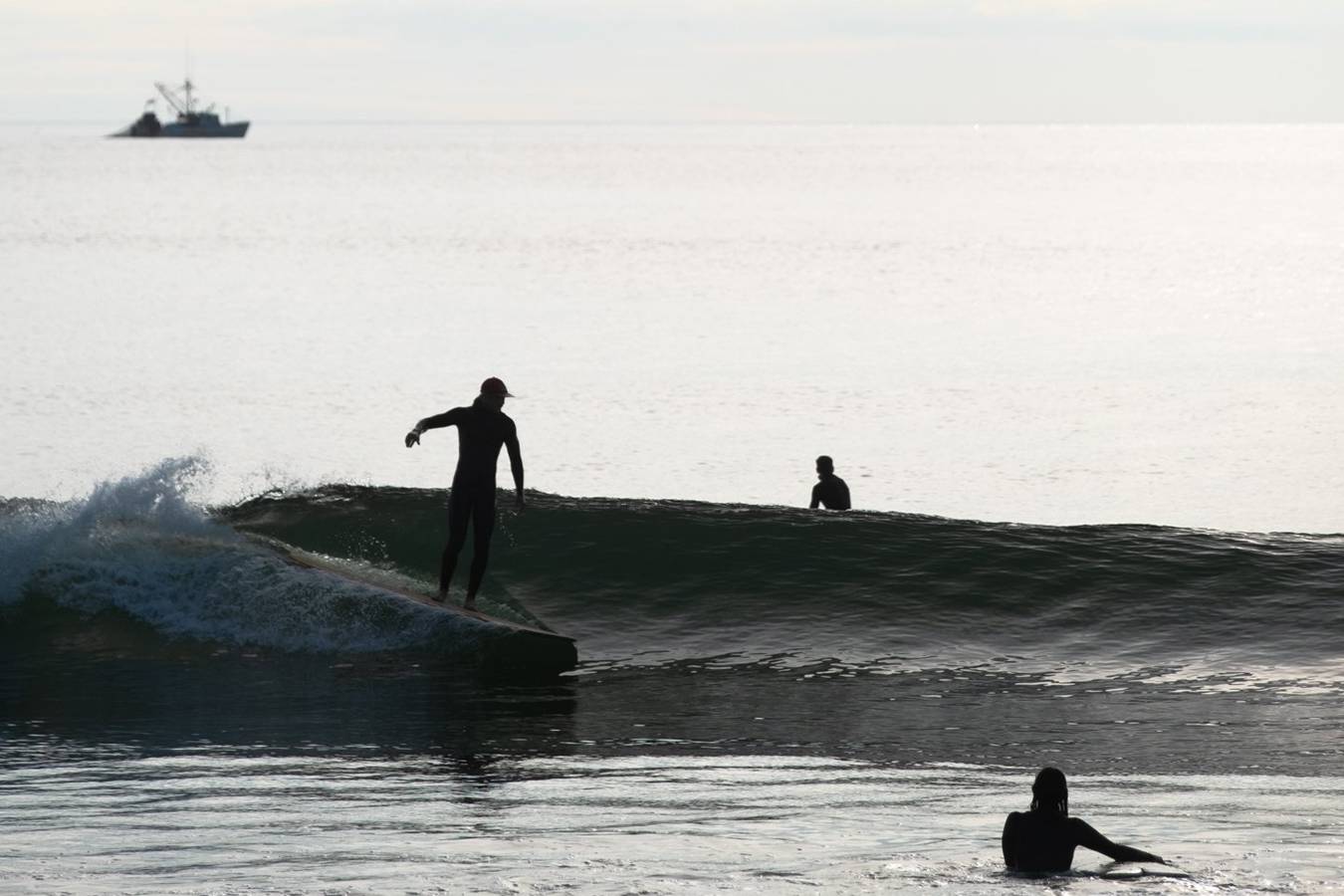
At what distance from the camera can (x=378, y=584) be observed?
1473 centimetres

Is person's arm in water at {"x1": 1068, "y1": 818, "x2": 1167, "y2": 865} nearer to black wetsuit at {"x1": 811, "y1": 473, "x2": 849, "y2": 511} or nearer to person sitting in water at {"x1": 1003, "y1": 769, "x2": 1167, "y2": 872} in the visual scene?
person sitting in water at {"x1": 1003, "y1": 769, "x2": 1167, "y2": 872}

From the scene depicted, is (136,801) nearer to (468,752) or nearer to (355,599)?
(468,752)

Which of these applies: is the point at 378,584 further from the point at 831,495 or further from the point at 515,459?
the point at 831,495

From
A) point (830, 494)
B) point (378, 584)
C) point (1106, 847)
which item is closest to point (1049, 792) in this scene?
point (1106, 847)

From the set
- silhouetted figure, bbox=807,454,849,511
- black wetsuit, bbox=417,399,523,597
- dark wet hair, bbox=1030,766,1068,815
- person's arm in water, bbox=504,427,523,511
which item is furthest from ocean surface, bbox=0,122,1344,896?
person's arm in water, bbox=504,427,523,511

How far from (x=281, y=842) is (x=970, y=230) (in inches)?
4305

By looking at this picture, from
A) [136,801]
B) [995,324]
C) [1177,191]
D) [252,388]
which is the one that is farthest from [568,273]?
[1177,191]

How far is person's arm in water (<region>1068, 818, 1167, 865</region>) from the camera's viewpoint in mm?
8250

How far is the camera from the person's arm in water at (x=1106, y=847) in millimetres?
8250

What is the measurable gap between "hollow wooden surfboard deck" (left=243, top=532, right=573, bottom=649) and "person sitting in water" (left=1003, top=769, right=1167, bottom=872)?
5.67 metres

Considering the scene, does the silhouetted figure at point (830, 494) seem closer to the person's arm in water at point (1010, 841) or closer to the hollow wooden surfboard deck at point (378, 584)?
the hollow wooden surfboard deck at point (378, 584)

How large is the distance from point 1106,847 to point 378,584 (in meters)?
7.85

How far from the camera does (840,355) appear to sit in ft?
153

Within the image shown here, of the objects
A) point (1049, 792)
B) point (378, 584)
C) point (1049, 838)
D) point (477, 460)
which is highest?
point (477, 460)
